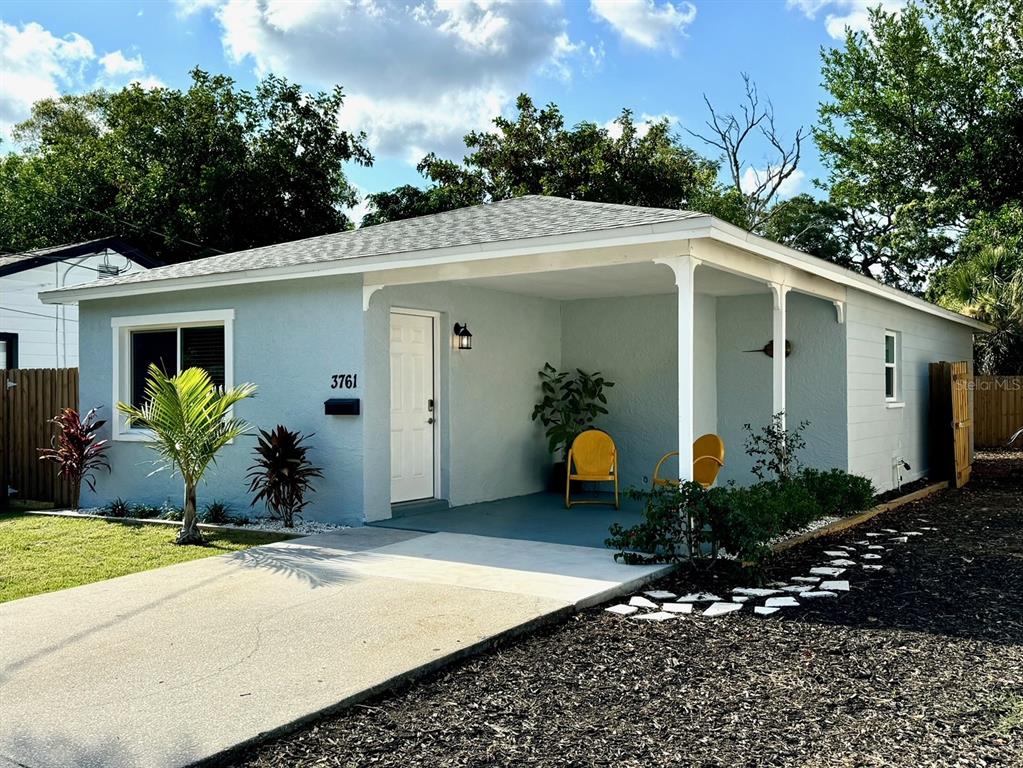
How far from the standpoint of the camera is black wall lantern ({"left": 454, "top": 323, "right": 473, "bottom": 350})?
9.52m

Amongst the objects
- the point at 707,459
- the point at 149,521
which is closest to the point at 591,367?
the point at 707,459

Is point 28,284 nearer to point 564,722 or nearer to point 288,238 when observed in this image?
point 288,238

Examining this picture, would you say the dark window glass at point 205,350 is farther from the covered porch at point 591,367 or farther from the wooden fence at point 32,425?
the covered porch at point 591,367

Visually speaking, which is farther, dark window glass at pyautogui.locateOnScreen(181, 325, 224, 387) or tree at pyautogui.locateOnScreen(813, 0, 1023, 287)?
tree at pyautogui.locateOnScreen(813, 0, 1023, 287)

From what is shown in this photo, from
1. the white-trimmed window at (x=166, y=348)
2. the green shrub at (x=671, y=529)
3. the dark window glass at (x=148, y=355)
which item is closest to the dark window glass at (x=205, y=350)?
the white-trimmed window at (x=166, y=348)

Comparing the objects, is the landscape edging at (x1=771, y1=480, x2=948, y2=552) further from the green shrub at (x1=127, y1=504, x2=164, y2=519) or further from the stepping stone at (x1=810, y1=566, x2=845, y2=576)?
the green shrub at (x1=127, y1=504, x2=164, y2=519)

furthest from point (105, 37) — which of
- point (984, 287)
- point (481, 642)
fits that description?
point (481, 642)

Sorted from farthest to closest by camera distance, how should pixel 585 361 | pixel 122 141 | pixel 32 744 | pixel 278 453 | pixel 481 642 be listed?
pixel 122 141 < pixel 585 361 < pixel 278 453 < pixel 481 642 < pixel 32 744

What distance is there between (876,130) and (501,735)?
2117 centimetres

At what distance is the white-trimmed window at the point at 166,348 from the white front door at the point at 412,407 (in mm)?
1828

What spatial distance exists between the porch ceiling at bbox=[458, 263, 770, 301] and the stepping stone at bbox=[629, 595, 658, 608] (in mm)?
3567

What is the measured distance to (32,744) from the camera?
10.7 feet

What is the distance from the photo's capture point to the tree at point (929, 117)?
19.3 m

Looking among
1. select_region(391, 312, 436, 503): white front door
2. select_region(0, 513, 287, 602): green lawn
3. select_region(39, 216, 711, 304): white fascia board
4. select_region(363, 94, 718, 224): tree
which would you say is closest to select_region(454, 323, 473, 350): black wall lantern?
select_region(391, 312, 436, 503): white front door
